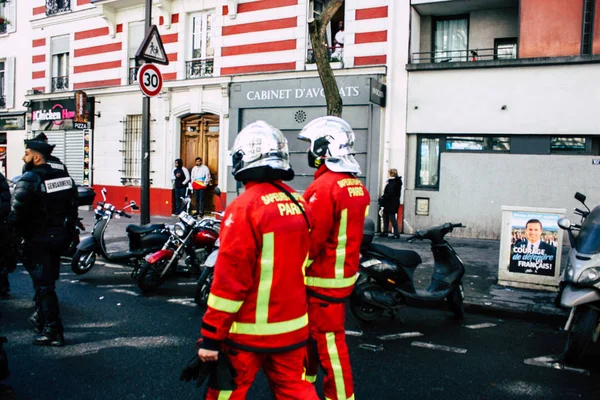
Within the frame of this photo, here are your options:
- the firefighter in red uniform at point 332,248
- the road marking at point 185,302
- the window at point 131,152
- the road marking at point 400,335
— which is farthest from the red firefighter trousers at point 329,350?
the window at point 131,152

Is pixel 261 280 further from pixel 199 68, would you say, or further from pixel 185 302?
pixel 199 68

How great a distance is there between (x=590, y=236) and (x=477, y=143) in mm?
8129

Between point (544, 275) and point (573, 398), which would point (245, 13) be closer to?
point (544, 275)

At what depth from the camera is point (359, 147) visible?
1384 cm

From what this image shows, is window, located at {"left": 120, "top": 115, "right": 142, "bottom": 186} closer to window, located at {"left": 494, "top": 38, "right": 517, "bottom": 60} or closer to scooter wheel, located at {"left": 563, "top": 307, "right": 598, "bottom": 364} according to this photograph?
window, located at {"left": 494, "top": 38, "right": 517, "bottom": 60}

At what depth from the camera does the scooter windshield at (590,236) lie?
505 cm

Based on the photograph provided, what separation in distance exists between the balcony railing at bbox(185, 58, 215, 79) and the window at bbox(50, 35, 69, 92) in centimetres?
546

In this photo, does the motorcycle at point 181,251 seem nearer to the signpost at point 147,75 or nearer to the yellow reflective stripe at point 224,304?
the signpost at point 147,75

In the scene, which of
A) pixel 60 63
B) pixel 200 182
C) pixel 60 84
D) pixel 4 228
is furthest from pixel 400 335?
pixel 60 63

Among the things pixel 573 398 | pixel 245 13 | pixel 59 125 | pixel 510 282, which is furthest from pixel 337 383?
pixel 59 125

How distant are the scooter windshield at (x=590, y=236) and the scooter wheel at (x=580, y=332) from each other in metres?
0.57

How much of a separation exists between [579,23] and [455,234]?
17.4ft

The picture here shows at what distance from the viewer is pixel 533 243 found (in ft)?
24.7

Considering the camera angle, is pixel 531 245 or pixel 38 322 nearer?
pixel 38 322
